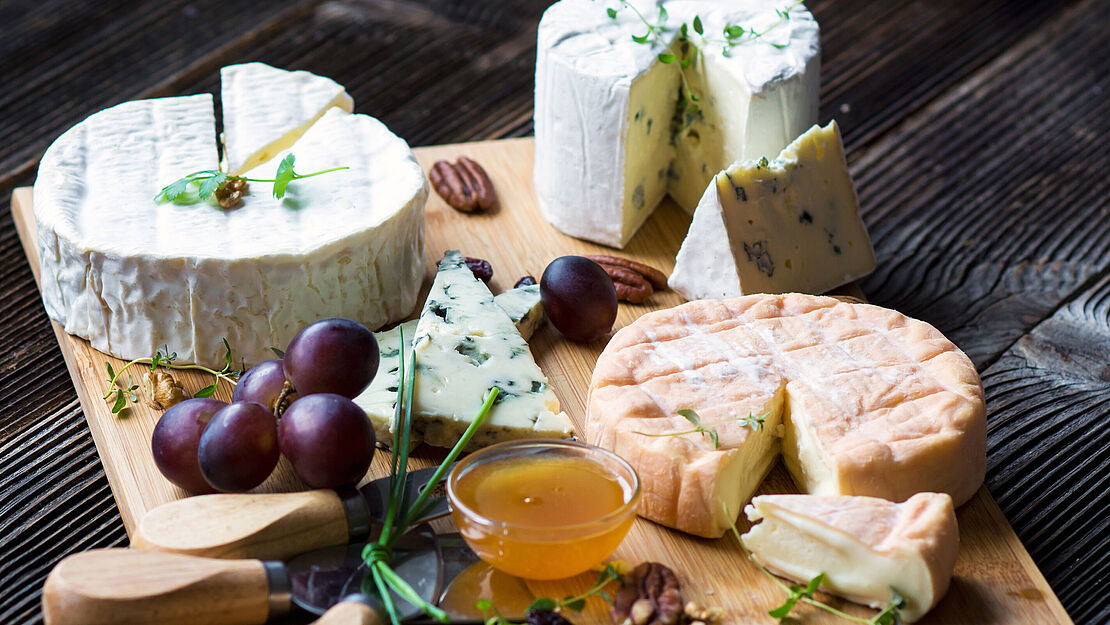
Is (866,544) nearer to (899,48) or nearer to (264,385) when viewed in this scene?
(264,385)

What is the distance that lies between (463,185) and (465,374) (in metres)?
1.01

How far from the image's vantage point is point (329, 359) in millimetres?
2205

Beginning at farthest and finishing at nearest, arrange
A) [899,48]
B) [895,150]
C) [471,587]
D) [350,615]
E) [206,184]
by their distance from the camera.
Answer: [899,48] → [895,150] → [206,184] → [471,587] → [350,615]

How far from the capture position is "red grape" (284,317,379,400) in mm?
2209

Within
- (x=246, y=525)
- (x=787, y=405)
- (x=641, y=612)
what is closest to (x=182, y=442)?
(x=246, y=525)

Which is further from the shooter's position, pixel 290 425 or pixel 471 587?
pixel 290 425

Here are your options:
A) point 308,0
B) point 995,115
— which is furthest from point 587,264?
point 308,0

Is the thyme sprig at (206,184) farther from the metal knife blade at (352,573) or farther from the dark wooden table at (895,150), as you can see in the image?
the metal knife blade at (352,573)

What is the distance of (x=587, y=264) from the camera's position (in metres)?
2.71

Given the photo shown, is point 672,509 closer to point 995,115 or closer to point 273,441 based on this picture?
point 273,441

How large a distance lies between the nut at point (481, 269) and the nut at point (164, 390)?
781mm

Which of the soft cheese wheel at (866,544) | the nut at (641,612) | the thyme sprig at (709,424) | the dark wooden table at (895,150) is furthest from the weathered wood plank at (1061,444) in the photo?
the nut at (641,612)

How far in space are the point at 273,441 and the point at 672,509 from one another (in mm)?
761

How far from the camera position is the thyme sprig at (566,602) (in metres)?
1.89
